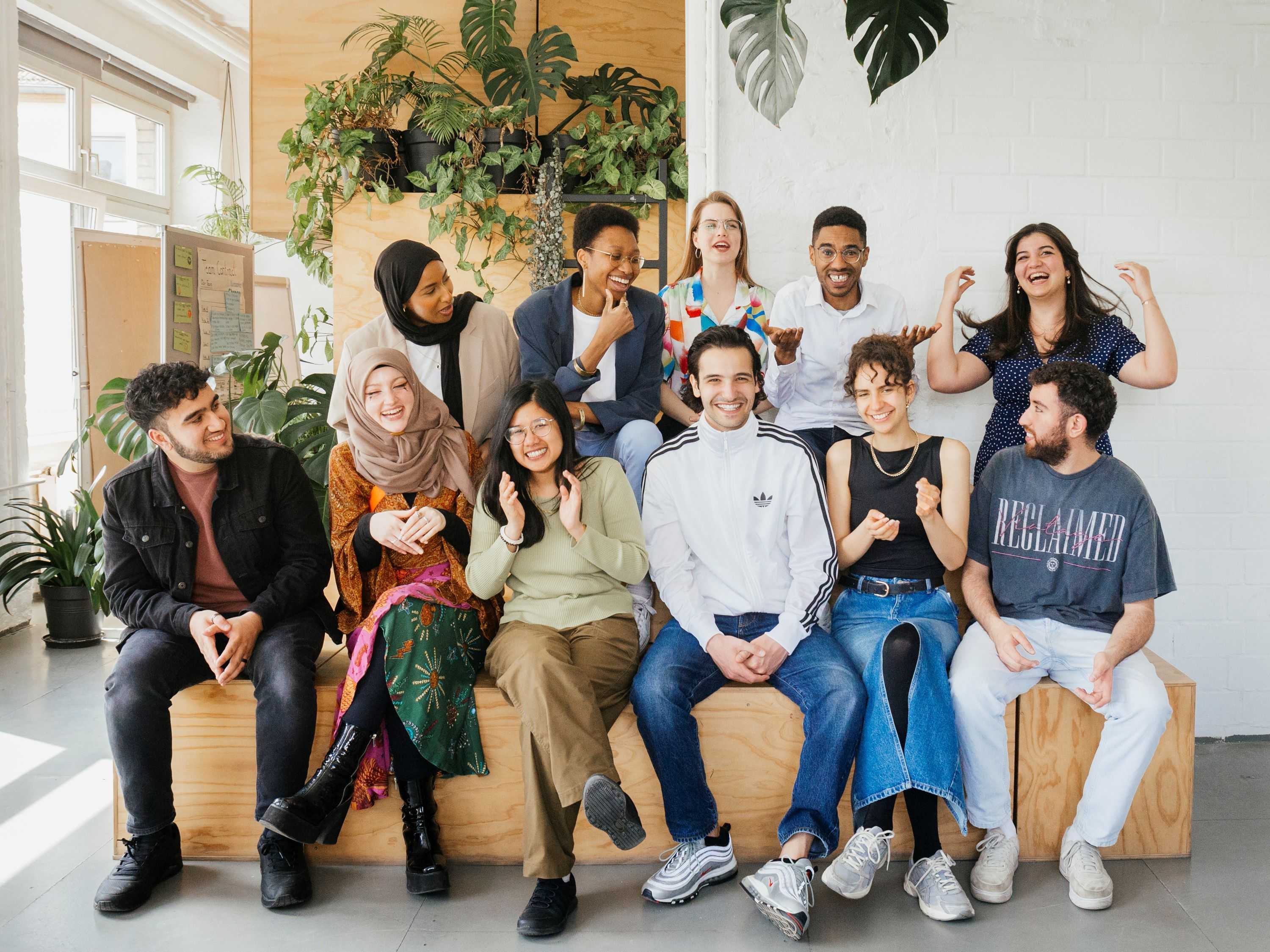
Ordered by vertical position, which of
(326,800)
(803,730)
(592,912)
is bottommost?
(592,912)

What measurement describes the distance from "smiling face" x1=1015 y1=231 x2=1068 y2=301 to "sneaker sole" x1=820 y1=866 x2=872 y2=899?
179 centimetres

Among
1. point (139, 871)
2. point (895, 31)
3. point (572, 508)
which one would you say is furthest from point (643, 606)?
point (895, 31)

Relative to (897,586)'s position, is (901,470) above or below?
above

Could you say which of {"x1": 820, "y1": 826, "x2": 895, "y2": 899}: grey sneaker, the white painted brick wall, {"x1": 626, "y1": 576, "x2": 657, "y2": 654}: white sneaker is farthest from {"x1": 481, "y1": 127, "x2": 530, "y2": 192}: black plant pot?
{"x1": 820, "y1": 826, "x2": 895, "y2": 899}: grey sneaker

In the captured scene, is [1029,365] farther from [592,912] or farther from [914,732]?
[592,912]

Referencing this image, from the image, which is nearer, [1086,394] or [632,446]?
[1086,394]

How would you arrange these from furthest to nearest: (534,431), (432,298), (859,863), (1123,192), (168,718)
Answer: (1123,192) < (432,298) < (534,431) < (168,718) < (859,863)

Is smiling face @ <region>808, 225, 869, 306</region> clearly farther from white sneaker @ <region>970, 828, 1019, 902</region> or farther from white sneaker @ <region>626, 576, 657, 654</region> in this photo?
white sneaker @ <region>970, 828, 1019, 902</region>

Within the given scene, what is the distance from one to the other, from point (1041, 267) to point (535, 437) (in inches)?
63.8

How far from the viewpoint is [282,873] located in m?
2.19

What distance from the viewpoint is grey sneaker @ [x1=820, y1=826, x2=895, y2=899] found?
2.09 metres

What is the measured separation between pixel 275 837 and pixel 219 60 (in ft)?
24.5

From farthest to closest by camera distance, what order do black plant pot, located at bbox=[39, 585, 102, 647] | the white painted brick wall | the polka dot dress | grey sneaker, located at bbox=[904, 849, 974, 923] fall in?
black plant pot, located at bbox=[39, 585, 102, 647]
the white painted brick wall
the polka dot dress
grey sneaker, located at bbox=[904, 849, 974, 923]

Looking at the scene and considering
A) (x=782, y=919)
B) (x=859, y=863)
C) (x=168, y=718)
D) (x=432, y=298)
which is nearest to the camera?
(x=782, y=919)
